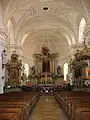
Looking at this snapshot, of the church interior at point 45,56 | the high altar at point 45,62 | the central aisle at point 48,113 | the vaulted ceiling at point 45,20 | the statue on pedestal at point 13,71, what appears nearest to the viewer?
the central aisle at point 48,113

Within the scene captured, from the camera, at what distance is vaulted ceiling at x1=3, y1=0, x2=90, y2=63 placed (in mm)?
17891

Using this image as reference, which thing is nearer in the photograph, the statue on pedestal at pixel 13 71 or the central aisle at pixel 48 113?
the central aisle at pixel 48 113

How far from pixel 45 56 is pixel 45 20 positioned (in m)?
8.90

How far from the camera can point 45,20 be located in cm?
2469

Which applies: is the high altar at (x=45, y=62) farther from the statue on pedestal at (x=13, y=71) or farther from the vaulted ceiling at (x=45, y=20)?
the statue on pedestal at (x=13, y=71)

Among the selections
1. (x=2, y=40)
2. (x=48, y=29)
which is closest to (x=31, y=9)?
(x=2, y=40)

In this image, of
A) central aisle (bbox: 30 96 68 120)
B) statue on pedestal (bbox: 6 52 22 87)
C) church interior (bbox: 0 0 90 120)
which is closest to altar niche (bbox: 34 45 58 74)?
church interior (bbox: 0 0 90 120)

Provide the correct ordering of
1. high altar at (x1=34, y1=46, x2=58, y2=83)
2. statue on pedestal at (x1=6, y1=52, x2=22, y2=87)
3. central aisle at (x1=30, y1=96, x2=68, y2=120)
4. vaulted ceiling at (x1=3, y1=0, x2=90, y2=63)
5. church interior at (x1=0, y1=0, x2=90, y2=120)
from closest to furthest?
central aisle at (x1=30, y1=96, x2=68, y2=120), church interior at (x1=0, y1=0, x2=90, y2=120), vaulted ceiling at (x1=3, y1=0, x2=90, y2=63), statue on pedestal at (x1=6, y1=52, x2=22, y2=87), high altar at (x1=34, y1=46, x2=58, y2=83)

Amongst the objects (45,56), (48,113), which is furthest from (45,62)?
(48,113)

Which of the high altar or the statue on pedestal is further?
the high altar

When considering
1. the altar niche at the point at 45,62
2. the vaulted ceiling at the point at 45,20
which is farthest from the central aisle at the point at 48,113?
the altar niche at the point at 45,62

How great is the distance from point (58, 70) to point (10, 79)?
13121 millimetres

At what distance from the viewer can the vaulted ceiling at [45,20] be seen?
17.9 meters

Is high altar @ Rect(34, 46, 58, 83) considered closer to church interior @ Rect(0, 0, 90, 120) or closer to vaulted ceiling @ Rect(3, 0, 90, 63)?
church interior @ Rect(0, 0, 90, 120)
